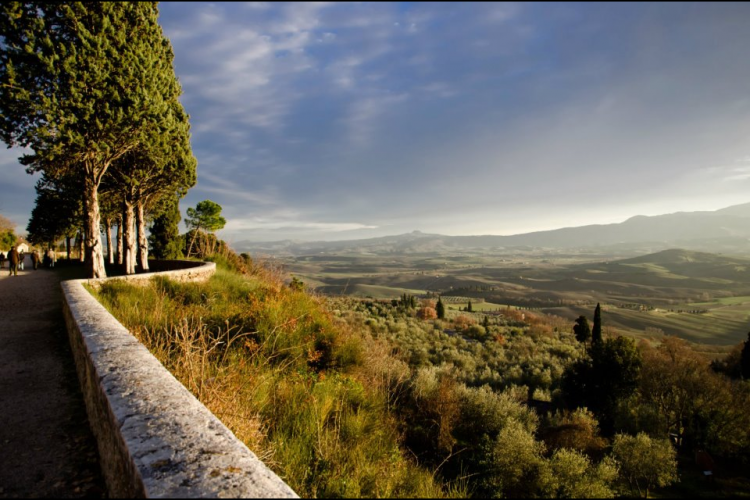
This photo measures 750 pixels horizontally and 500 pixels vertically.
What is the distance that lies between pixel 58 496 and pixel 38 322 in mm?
7591

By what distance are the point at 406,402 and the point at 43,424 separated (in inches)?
369

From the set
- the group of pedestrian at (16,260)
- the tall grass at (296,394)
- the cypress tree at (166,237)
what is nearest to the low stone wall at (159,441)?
the tall grass at (296,394)

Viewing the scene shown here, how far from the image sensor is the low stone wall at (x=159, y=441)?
1469mm

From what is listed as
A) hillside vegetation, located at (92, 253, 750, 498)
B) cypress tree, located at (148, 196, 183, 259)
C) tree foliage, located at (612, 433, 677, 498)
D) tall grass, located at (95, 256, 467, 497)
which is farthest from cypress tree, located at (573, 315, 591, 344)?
cypress tree, located at (148, 196, 183, 259)

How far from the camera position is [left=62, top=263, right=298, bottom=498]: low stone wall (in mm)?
1469

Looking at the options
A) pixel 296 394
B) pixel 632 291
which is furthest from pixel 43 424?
pixel 632 291

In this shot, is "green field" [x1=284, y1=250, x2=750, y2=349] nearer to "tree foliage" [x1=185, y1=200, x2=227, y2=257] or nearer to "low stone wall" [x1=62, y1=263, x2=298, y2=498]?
"tree foliage" [x1=185, y1=200, x2=227, y2=257]

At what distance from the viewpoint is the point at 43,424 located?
323 centimetres

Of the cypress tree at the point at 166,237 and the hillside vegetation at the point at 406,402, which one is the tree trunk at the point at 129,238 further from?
the cypress tree at the point at 166,237

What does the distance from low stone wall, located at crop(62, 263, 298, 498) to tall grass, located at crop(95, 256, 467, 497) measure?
78 cm

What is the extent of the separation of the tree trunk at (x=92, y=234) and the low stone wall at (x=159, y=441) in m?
11.4

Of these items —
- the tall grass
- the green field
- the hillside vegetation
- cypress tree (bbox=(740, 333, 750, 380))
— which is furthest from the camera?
the green field

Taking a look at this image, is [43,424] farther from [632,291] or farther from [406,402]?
[632,291]

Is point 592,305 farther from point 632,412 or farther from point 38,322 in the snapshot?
point 38,322
